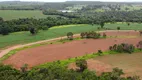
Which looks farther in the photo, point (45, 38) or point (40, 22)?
point (40, 22)

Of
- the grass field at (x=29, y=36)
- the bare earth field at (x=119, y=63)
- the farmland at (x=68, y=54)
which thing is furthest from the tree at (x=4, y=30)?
the bare earth field at (x=119, y=63)

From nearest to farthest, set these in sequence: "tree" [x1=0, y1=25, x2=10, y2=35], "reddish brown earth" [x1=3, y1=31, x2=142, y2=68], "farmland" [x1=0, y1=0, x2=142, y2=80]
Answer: "farmland" [x1=0, y1=0, x2=142, y2=80] → "reddish brown earth" [x1=3, y1=31, x2=142, y2=68] → "tree" [x1=0, y1=25, x2=10, y2=35]

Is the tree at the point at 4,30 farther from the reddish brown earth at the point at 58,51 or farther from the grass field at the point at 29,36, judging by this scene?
the reddish brown earth at the point at 58,51

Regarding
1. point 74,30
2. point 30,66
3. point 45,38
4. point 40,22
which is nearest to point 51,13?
point 40,22

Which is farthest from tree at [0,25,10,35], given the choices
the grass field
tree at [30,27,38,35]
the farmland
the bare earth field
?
the bare earth field

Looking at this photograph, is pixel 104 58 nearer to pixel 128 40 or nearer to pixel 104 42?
pixel 104 42

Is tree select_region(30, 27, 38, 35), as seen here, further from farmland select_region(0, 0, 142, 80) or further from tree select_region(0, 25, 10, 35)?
tree select_region(0, 25, 10, 35)

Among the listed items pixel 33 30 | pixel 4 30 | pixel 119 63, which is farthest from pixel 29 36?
pixel 119 63

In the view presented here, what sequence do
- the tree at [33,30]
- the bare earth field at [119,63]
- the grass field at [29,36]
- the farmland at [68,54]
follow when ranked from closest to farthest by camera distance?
the farmland at [68,54]
the bare earth field at [119,63]
the grass field at [29,36]
the tree at [33,30]
